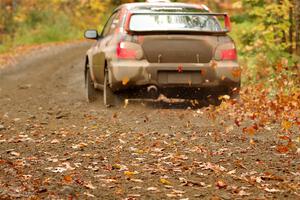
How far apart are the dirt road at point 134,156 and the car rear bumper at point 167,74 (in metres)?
0.46

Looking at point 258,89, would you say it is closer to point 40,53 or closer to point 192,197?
point 192,197

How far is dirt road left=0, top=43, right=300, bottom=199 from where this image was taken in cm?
576

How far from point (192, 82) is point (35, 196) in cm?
559

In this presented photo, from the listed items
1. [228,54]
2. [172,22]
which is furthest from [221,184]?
[172,22]

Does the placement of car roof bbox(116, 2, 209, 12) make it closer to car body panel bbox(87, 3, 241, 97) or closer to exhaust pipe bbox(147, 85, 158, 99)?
car body panel bbox(87, 3, 241, 97)

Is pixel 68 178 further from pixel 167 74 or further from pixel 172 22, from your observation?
pixel 172 22

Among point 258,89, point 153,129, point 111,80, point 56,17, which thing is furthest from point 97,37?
point 56,17

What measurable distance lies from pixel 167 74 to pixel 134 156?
3542 mm

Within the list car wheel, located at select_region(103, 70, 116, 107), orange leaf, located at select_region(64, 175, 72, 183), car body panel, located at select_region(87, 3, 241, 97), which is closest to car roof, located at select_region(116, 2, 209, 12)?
car body panel, located at select_region(87, 3, 241, 97)

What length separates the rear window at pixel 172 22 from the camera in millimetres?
10906

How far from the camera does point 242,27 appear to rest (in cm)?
2539

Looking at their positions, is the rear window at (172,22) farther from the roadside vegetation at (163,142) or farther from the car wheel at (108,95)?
the roadside vegetation at (163,142)

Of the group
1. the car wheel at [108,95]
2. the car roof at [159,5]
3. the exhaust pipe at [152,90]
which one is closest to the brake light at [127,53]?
the exhaust pipe at [152,90]

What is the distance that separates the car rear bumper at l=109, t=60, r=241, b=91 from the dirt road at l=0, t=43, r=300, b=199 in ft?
1.52
